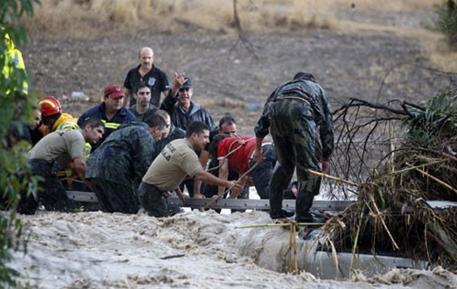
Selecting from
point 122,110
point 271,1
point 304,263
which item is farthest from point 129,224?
point 271,1

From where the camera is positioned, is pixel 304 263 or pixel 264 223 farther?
pixel 264 223

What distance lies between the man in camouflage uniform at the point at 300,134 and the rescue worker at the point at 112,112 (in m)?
3.14

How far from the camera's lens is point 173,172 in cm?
1559

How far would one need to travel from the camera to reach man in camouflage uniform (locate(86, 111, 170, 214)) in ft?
51.5

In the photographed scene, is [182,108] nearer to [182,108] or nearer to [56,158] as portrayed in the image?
[182,108]

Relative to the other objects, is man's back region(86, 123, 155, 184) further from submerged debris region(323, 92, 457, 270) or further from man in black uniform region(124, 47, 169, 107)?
man in black uniform region(124, 47, 169, 107)

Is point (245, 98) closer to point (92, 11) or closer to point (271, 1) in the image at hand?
point (92, 11)

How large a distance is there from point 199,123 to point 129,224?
5.72 feet

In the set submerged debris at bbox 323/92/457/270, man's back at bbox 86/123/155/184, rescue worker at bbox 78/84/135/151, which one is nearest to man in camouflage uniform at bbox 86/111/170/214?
man's back at bbox 86/123/155/184

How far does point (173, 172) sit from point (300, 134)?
224cm

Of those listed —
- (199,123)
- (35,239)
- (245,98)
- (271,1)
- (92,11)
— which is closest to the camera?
(35,239)

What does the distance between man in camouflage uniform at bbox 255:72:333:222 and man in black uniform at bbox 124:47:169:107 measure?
5.14m

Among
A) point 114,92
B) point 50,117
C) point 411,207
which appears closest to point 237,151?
point 114,92

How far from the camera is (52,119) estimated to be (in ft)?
54.6
